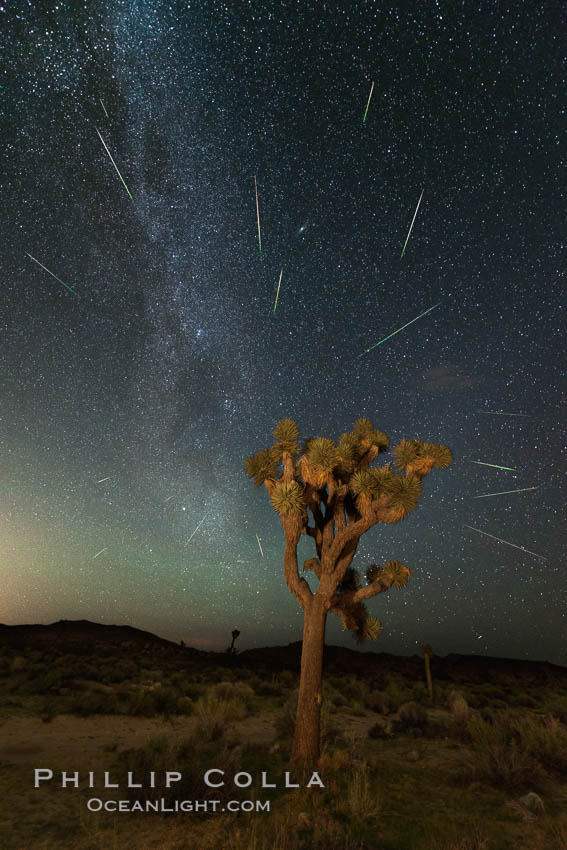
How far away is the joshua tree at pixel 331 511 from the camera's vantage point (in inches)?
361

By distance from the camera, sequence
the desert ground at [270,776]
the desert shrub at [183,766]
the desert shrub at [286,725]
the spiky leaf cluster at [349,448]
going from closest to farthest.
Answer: the desert ground at [270,776]
the desert shrub at [183,766]
the spiky leaf cluster at [349,448]
the desert shrub at [286,725]

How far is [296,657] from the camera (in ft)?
148

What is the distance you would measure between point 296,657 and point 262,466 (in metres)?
40.9

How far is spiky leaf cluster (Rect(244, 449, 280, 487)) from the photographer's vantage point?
10398 mm

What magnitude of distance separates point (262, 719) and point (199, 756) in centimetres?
705

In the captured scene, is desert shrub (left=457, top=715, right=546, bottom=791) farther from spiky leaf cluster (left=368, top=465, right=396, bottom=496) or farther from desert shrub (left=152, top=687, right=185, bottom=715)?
desert shrub (left=152, top=687, right=185, bottom=715)

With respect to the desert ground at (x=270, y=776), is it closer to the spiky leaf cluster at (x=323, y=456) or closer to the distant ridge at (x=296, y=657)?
the spiky leaf cluster at (x=323, y=456)

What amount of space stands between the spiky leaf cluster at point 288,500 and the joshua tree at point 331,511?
2cm

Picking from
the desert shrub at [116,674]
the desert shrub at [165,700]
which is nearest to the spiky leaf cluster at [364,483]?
the desert shrub at [165,700]

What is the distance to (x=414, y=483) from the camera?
374 inches

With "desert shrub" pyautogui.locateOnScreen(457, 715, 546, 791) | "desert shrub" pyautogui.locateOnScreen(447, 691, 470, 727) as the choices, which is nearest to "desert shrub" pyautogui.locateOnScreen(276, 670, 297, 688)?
"desert shrub" pyautogui.locateOnScreen(447, 691, 470, 727)

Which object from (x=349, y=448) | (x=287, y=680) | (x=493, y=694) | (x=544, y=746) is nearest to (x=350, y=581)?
(x=349, y=448)

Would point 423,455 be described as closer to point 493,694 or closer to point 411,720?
point 411,720

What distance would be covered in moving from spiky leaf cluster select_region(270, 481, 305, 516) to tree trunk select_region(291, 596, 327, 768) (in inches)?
72.8
